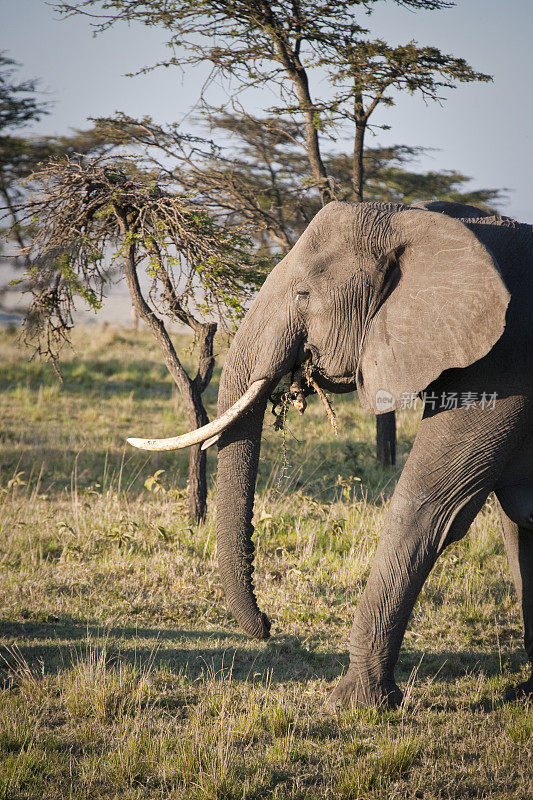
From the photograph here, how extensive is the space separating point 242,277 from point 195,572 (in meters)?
2.81

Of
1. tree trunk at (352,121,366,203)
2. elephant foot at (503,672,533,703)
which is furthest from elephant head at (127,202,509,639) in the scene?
tree trunk at (352,121,366,203)

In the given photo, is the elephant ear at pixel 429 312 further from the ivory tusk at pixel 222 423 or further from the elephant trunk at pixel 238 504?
the elephant trunk at pixel 238 504

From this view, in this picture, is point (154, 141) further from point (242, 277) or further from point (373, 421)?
point (373, 421)

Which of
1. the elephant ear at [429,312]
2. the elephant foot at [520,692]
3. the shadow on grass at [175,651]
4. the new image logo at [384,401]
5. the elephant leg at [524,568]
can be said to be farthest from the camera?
the elephant leg at [524,568]

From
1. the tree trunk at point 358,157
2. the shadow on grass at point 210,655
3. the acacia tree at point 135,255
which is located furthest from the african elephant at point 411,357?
the tree trunk at point 358,157

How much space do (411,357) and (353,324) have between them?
15.9 inches

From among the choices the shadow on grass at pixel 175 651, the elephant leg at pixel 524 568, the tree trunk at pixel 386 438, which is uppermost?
the tree trunk at pixel 386 438

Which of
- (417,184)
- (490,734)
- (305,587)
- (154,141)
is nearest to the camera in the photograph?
(490,734)

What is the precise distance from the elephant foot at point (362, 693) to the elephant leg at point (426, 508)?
0.02 meters

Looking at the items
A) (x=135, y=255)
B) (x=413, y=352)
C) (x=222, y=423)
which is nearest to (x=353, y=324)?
(x=413, y=352)

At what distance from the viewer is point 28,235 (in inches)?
314

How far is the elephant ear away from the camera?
384 centimetres

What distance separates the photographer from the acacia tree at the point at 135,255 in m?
7.12

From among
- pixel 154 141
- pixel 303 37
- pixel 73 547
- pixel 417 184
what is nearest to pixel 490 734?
pixel 73 547
